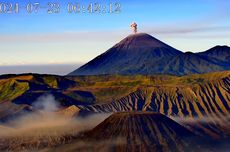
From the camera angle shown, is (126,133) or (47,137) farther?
(47,137)

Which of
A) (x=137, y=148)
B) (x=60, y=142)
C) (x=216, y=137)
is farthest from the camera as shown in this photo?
(x=216, y=137)

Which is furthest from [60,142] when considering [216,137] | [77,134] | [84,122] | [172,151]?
[216,137]

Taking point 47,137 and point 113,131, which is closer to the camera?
point 113,131

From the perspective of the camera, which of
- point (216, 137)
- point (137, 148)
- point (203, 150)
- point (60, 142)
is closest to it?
point (137, 148)

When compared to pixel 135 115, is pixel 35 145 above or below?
below

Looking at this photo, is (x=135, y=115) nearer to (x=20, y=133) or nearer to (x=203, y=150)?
(x=203, y=150)

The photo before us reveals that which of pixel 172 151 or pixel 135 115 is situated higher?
pixel 135 115

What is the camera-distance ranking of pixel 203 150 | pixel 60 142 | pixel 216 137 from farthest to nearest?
pixel 216 137, pixel 60 142, pixel 203 150

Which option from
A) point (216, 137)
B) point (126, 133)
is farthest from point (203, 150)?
point (216, 137)

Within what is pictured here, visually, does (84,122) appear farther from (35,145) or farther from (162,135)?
(162,135)
